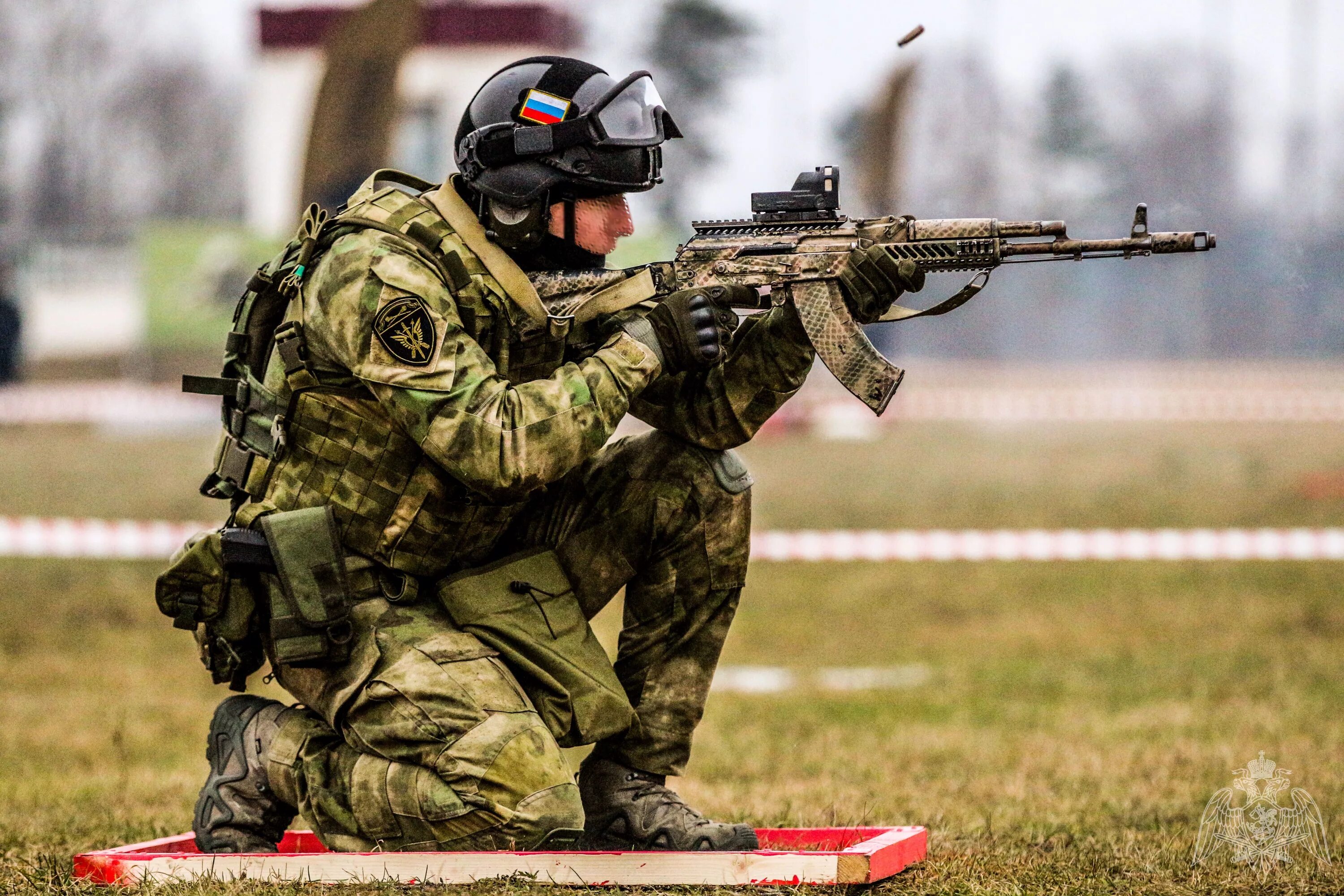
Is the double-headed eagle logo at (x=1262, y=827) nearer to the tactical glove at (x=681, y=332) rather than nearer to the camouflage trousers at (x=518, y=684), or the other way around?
the camouflage trousers at (x=518, y=684)

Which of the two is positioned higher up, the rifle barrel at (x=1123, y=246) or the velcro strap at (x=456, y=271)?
the rifle barrel at (x=1123, y=246)

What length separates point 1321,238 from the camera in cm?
2153

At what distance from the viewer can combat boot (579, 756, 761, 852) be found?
A: 4.68 meters

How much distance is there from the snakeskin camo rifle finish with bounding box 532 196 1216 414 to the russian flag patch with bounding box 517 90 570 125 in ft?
1.32

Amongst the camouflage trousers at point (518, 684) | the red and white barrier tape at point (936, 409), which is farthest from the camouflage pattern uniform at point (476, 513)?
the red and white barrier tape at point (936, 409)

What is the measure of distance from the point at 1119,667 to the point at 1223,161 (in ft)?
71.7

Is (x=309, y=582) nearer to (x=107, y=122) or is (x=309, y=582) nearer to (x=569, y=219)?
(x=569, y=219)

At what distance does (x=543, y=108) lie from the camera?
15.5 feet

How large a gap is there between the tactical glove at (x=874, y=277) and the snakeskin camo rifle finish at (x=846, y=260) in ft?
0.08

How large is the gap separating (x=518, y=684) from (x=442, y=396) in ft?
2.62

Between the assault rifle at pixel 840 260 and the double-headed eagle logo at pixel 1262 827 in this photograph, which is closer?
the assault rifle at pixel 840 260

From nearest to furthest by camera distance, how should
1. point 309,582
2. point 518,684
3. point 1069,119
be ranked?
point 309,582
point 518,684
point 1069,119

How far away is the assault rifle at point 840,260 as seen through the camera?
4.76 meters

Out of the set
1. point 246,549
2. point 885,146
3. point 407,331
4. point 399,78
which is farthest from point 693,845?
point 885,146
